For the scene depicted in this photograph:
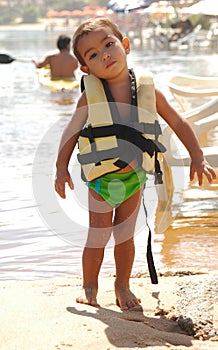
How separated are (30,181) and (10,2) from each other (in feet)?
501

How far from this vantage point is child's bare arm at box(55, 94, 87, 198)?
396 cm

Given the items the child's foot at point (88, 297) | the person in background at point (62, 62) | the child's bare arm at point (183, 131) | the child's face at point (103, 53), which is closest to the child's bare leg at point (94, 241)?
the child's foot at point (88, 297)

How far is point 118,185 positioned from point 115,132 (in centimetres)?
22

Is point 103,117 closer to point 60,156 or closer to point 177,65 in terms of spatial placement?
point 60,156

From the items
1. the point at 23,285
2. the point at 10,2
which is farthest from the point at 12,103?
the point at 10,2

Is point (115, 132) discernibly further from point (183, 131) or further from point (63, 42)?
point (63, 42)

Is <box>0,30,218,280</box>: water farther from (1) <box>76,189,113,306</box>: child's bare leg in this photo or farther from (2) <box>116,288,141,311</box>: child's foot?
(2) <box>116,288,141,311</box>: child's foot

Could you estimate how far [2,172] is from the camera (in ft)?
27.7

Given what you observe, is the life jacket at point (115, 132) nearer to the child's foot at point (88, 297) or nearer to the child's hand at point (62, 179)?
the child's hand at point (62, 179)

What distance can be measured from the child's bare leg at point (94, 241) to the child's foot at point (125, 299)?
0.10m

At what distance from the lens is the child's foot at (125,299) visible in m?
3.96

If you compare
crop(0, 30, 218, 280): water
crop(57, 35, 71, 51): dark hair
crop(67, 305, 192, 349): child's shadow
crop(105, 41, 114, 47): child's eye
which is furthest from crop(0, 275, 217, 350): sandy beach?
crop(57, 35, 71, 51): dark hair

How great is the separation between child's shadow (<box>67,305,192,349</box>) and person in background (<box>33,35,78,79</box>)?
13166 millimetres

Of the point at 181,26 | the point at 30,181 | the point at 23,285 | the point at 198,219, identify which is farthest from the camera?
the point at 181,26
